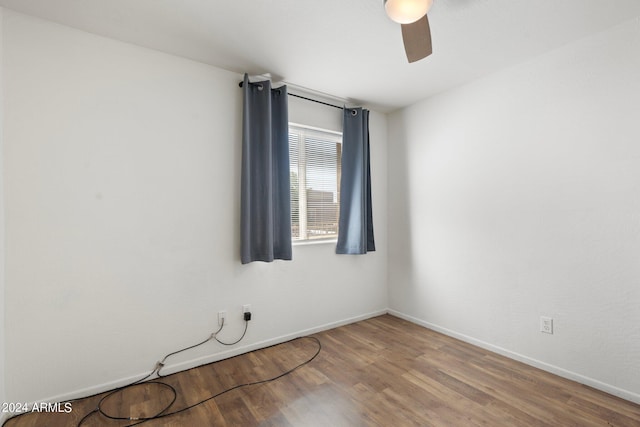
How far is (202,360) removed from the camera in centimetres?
244

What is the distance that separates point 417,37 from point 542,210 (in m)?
1.67

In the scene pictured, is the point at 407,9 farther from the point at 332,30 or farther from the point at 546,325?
the point at 546,325

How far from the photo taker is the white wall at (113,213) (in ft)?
6.07

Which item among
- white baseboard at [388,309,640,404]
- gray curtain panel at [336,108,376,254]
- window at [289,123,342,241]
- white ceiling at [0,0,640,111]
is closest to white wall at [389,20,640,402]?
white baseboard at [388,309,640,404]

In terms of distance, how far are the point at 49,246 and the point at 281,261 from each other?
65.9 inches

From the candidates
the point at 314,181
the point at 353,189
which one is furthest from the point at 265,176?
the point at 353,189

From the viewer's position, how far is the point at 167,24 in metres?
1.96

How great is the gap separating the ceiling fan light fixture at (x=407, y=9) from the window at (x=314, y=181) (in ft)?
5.48

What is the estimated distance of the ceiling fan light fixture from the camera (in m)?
1.40

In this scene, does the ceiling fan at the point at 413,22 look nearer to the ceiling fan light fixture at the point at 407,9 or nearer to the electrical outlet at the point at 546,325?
the ceiling fan light fixture at the point at 407,9

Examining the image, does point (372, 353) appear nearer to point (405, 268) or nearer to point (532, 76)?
point (405, 268)

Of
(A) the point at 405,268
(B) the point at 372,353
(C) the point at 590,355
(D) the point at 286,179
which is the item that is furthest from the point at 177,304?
(C) the point at 590,355

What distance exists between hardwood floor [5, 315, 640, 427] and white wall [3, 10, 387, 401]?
0.77 feet

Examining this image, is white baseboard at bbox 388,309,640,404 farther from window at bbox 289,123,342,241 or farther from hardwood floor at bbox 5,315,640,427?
window at bbox 289,123,342,241
